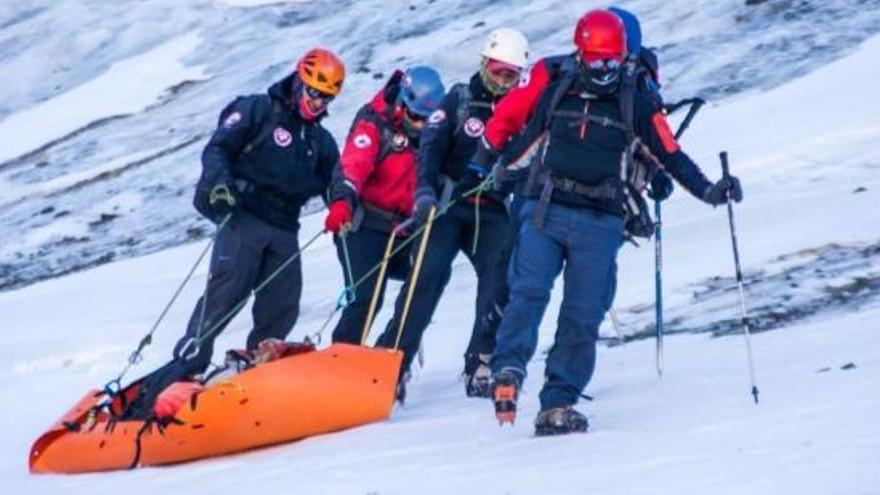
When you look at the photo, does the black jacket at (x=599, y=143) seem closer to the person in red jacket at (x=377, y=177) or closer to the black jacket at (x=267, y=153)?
the person in red jacket at (x=377, y=177)

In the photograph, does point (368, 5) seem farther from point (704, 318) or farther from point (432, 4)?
point (704, 318)

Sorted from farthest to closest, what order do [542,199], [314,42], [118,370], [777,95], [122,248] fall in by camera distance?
1. [314,42]
2. [122,248]
3. [777,95]
4. [118,370]
5. [542,199]

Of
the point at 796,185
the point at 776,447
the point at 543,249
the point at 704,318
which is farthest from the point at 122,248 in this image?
the point at 776,447

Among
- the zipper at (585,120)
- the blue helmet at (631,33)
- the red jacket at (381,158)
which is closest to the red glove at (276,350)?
the red jacket at (381,158)

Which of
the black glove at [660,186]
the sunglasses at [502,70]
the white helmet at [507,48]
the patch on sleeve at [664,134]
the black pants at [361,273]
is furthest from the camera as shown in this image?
the black pants at [361,273]

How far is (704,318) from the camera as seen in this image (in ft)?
40.9

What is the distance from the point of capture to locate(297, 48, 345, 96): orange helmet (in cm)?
1079

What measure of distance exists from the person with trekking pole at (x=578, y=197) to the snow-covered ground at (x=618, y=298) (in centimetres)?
33

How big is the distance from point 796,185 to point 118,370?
5441 mm

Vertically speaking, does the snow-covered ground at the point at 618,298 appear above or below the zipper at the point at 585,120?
below

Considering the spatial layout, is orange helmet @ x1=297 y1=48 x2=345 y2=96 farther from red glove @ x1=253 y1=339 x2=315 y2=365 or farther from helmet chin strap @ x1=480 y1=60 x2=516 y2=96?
red glove @ x1=253 y1=339 x2=315 y2=365

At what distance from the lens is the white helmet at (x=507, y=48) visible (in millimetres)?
10633

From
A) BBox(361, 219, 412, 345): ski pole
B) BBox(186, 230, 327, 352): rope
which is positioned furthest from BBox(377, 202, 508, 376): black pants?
BBox(186, 230, 327, 352): rope

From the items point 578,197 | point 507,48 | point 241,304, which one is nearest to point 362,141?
point 507,48
